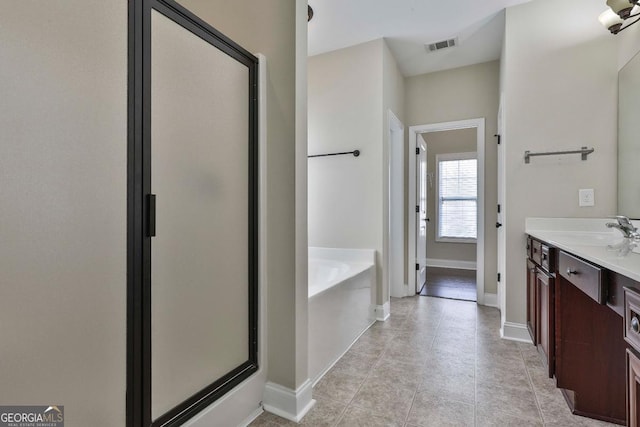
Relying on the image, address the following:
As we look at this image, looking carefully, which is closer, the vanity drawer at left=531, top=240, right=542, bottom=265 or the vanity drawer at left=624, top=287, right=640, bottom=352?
the vanity drawer at left=624, top=287, right=640, bottom=352

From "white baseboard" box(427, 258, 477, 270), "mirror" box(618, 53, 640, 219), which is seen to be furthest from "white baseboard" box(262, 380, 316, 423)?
"white baseboard" box(427, 258, 477, 270)

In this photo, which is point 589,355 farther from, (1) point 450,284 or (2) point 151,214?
(1) point 450,284

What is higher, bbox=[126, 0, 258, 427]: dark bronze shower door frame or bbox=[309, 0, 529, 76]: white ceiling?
bbox=[309, 0, 529, 76]: white ceiling

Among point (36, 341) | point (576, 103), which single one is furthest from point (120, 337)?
point (576, 103)

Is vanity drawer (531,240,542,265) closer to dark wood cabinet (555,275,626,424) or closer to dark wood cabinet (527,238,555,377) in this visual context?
dark wood cabinet (527,238,555,377)

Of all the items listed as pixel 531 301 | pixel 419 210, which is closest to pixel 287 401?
pixel 531 301

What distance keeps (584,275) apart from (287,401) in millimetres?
1467

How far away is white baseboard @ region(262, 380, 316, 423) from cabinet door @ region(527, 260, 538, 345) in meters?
1.60

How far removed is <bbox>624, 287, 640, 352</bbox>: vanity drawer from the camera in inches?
35.5

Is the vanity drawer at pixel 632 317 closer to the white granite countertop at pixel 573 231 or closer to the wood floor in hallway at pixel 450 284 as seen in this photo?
the white granite countertop at pixel 573 231

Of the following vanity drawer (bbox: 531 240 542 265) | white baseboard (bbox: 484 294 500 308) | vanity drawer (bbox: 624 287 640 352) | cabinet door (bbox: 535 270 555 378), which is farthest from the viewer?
white baseboard (bbox: 484 294 500 308)

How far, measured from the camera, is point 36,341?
84cm

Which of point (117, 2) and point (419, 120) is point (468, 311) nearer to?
point (419, 120)

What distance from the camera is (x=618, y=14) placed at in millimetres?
1936
